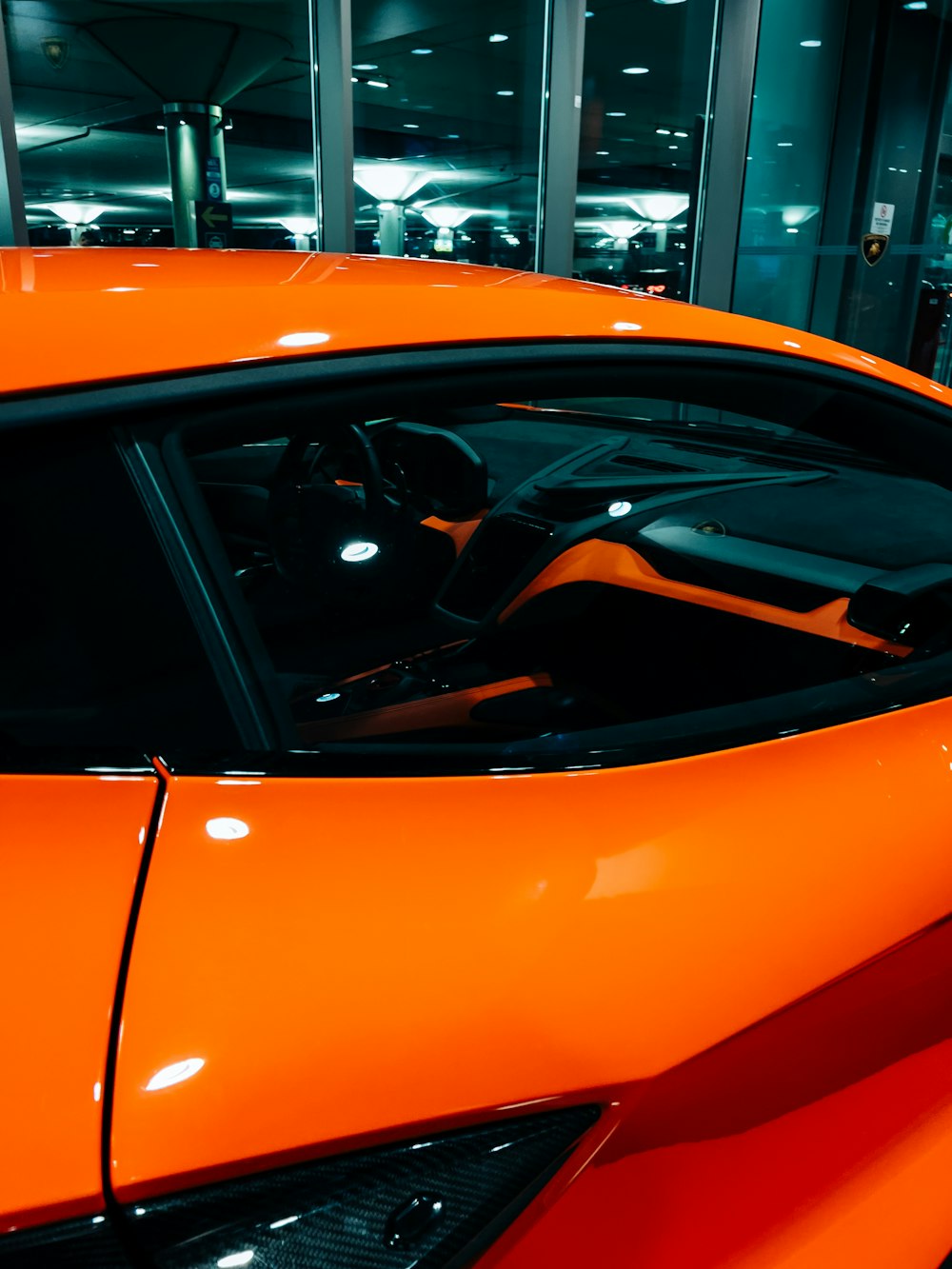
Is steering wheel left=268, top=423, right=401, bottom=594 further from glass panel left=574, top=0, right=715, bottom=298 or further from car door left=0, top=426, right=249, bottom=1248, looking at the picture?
glass panel left=574, top=0, right=715, bottom=298

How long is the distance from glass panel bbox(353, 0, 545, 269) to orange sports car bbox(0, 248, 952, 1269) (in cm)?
627

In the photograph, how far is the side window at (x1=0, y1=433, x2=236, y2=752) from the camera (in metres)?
0.76

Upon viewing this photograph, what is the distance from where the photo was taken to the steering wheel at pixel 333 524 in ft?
3.81

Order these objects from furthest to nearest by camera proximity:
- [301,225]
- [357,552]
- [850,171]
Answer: [850,171]
[301,225]
[357,552]

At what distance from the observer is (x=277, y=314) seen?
34.0 inches

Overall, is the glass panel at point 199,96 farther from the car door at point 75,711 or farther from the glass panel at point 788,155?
the car door at point 75,711

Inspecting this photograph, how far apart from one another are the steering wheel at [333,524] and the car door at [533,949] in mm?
22

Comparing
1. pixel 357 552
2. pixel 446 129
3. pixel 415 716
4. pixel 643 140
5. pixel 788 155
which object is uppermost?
pixel 446 129

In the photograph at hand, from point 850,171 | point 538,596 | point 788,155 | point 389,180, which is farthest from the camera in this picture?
point 850,171

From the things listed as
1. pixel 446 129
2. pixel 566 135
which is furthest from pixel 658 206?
pixel 446 129

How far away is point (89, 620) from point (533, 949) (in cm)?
43

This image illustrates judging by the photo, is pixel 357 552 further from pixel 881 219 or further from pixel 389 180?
pixel 881 219

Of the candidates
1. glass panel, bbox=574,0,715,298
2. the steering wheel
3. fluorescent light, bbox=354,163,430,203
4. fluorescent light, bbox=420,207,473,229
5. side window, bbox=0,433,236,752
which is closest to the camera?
side window, bbox=0,433,236,752

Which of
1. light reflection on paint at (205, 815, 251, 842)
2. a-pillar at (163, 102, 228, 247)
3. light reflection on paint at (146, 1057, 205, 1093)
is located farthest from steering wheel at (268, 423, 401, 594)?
a-pillar at (163, 102, 228, 247)
